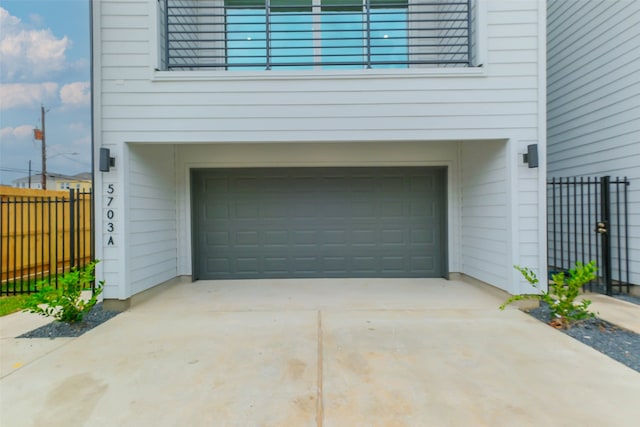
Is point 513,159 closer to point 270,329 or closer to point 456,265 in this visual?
point 456,265

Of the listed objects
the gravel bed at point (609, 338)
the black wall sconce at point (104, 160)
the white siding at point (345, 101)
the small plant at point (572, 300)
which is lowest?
the gravel bed at point (609, 338)

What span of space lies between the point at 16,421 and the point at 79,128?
15803 mm

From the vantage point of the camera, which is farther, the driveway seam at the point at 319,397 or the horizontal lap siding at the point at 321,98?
the horizontal lap siding at the point at 321,98

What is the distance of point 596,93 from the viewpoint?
5.18 m

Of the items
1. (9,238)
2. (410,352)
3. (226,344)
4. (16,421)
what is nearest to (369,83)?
(410,352)

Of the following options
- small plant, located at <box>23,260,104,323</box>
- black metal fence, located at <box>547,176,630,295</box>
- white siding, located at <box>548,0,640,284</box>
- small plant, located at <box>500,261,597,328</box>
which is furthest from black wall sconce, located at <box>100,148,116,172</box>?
white siding, located at <box>548,0,640,284</box>

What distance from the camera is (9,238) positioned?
5723 millimetres

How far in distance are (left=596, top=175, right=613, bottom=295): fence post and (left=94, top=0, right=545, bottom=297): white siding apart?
139cm

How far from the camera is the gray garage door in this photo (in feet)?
19.5

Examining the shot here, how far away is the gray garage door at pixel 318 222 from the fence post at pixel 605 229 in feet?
7.32

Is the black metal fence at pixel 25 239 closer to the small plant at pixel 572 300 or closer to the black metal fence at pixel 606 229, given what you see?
the small plant at pixel 572 300

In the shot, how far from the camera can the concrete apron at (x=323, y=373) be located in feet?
6.87

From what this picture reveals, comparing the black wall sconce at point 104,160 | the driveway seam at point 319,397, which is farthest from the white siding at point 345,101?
the driveway seam at point 319,397

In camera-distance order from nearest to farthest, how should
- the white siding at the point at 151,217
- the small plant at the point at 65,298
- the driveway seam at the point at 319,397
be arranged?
1. the driveway seam at the point at 319,397
2. the small plant at the point at 65,298
3. the white siding at the point at 151,217
